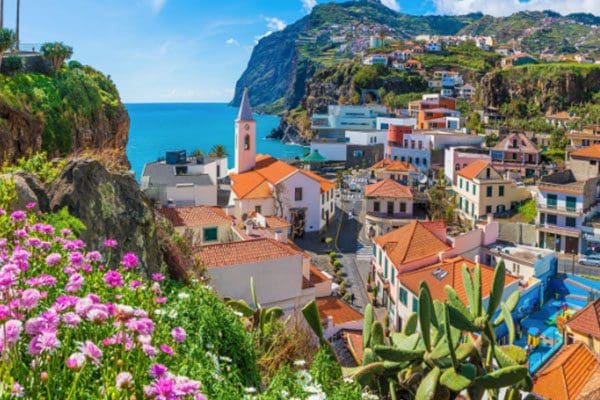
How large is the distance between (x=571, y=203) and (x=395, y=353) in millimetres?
34681

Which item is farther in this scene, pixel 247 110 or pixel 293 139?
pixel 293 139

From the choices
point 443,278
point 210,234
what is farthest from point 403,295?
point 210,234

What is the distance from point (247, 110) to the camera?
4072 centimetres

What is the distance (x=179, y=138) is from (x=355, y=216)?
10836 centimetres

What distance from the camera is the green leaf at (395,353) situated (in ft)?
24.2

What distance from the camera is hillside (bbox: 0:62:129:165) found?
1409 centimetres

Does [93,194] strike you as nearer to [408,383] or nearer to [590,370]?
[408,383]

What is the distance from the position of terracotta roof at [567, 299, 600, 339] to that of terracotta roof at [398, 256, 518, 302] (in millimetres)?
3619

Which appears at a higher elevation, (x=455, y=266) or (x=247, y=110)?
(x=247, y=110)

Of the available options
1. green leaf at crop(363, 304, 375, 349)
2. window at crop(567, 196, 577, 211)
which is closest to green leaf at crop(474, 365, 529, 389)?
green leaf at crop(363, 304, 375, 349)

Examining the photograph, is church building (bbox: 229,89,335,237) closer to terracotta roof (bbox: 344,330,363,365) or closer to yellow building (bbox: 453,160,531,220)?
yellow building (bbox: 453,160,531,220)

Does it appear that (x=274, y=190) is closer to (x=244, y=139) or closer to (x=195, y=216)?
(x=244, y=139)

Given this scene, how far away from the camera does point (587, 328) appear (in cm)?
Result: 1691

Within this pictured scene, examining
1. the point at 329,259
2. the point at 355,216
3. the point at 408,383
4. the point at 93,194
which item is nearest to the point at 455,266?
the point at 329,259
